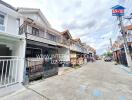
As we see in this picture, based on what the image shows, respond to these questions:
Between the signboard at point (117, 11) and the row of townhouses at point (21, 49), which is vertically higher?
the signboard at point (117, 11)

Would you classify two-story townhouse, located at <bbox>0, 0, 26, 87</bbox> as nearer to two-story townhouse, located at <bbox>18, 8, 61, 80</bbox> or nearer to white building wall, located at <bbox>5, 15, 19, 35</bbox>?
white building wall, located at <bbox>5, 15, 19, 35</bbox>

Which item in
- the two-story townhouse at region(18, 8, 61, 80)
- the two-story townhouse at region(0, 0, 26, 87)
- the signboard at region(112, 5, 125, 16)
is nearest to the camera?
the two-story townhouse at region(0, 0, 26, 87)

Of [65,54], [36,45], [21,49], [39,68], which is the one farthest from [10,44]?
[65,54]

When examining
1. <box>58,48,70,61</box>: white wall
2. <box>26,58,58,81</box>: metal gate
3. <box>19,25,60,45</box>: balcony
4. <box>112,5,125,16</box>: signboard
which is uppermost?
<box>112,5,125,16</box>: signboard

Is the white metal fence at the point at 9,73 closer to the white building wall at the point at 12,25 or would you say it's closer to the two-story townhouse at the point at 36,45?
the two-story townhouse at the point at 36,45

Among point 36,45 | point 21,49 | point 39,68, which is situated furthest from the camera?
point 36,45

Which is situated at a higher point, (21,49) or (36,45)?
(36,45)

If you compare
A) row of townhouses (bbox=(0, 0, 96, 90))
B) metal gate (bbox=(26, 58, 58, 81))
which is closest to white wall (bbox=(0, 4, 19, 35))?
row of townhouses (bbox=(0, 0, 96, 90))

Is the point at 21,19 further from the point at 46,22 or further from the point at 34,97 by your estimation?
the point at 34,97

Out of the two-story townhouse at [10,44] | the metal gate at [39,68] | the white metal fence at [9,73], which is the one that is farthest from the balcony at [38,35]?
the white metal fence at [9,73]

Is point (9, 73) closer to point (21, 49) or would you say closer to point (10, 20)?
point (21, 49)

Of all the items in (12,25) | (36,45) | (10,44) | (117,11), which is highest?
(117,11)

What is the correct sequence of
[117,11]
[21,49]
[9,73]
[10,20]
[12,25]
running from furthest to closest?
[117,11] → [12,25] → [10,20] → [21,49] → [9,73]

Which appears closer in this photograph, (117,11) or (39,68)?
(39,68)
